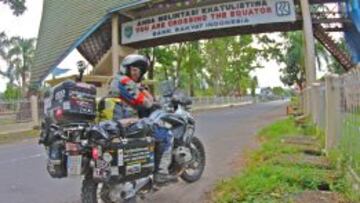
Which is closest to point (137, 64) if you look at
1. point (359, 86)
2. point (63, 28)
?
point (359, 86)

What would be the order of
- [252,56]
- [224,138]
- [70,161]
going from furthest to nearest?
[252,56] → [224,138] → [70,161]

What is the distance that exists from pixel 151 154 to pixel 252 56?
5657 centimetres

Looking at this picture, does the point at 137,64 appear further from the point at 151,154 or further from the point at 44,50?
the point at 44,50

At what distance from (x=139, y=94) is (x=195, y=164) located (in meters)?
2.15

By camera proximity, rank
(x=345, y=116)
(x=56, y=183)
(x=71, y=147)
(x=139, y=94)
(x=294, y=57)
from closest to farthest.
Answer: (x=71, y=147) → (x=139, y=94) → (x=345, y=116) → (x=56, y=183) → (x=294, y=57)

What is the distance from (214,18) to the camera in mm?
32875

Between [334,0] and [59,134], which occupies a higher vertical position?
[334,0]

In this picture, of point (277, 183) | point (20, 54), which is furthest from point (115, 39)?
point (20, 54)

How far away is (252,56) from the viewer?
6250cm

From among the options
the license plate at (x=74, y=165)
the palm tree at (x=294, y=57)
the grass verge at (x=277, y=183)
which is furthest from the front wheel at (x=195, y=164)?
A: the palm tree at (x=294, y=57)

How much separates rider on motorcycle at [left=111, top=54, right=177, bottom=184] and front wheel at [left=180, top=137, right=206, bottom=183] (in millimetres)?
1142

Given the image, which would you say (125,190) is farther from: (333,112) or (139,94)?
(333,112)

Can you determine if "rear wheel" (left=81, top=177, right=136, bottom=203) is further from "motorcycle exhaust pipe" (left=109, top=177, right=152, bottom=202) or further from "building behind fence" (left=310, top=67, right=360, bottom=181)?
"building behind fence" (left=310, top=67, right=360, bottom=181)

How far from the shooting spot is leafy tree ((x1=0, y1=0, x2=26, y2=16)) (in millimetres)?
27625
